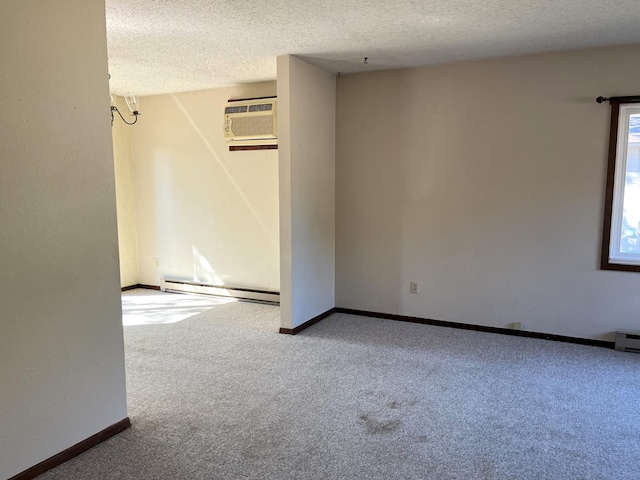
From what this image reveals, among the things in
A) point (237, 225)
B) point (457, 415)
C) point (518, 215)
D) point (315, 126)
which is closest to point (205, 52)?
point (315, 126)

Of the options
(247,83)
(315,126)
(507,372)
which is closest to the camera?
(507,372)

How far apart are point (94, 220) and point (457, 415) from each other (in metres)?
2.31

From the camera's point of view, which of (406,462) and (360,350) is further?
(360,350)

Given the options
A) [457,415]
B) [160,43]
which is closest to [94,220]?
[160,43]

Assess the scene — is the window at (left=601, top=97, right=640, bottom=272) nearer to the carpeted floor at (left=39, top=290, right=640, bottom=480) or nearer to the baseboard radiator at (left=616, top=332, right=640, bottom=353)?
the baseboard radiator at (left=616, top=332, right=640, bottom=353)

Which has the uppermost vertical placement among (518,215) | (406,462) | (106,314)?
(518,215)

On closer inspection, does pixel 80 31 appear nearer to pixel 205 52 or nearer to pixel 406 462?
pixel 205 52

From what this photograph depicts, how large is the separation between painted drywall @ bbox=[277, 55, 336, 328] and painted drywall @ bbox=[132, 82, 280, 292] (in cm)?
76

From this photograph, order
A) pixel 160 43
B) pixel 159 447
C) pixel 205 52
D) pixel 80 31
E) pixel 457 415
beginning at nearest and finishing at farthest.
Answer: pixel 80 31 → pixel 159 447 → pixel 457 415 → pixel 160 43 → pixel 205 52

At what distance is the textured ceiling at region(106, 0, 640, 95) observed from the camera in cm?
284

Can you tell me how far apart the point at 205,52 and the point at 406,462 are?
11.3 feet

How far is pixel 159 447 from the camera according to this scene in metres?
2.36

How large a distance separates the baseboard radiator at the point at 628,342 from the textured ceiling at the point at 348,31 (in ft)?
7.65

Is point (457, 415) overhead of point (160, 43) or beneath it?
beneath
